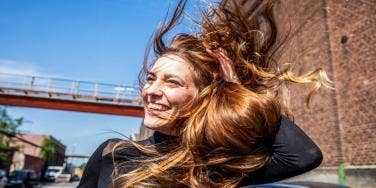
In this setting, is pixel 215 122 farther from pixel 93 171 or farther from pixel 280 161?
pixel 93 171

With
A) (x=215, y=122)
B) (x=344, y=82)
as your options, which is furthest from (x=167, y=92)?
(x=344, y=82)

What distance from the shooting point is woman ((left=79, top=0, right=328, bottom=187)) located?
1.87 metres

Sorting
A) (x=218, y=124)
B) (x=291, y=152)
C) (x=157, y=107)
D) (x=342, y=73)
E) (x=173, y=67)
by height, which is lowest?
(x=291, y=152)

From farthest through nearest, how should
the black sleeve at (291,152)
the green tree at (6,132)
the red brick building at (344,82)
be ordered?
the green tree at (6,132)
the red brick building at (344,82)
the black sleeve at (291,152)

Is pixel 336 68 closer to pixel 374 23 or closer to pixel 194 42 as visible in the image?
pixel 374 23

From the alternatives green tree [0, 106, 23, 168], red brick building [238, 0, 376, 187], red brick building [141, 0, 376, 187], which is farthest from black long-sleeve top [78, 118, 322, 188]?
green tree [0, 106, 23, 168]

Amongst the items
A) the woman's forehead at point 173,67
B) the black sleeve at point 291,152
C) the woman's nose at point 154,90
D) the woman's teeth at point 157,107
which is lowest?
the black sleeve at point 291,152

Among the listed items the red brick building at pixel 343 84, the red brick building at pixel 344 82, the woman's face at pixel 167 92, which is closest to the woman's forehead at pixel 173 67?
the woman's face at pixel 167 92

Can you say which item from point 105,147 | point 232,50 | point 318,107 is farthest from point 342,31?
point 105,147

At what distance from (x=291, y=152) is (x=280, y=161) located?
0.08 metres

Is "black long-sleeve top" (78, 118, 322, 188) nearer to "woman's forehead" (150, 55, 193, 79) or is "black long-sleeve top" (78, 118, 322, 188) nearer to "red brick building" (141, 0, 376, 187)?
"woman's forehead" (150, 55, 193, 79)

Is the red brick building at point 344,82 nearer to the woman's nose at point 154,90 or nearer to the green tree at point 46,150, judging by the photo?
the woman's nose at point 154,90

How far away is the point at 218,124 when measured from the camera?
1843 millimetres

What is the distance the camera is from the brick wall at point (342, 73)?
394 inches
